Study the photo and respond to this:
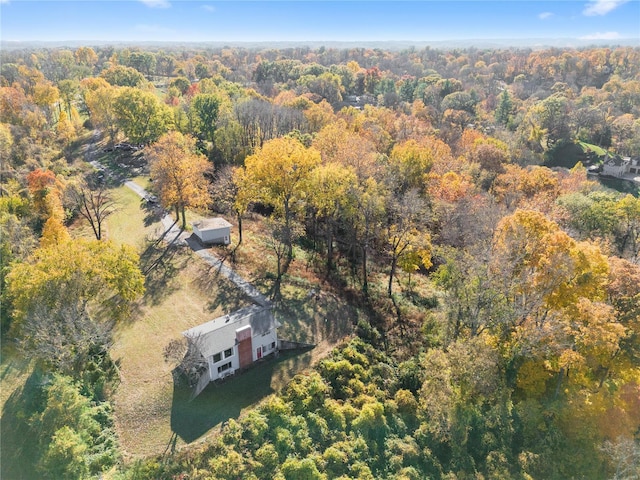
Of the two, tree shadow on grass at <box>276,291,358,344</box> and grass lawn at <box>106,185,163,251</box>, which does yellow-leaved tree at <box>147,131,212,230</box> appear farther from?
tree shadow on grass at <box>276,291,358,344</box>

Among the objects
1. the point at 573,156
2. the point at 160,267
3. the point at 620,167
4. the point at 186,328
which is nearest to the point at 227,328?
the point at 186,328

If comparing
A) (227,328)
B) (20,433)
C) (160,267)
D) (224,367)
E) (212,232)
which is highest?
(212,232)

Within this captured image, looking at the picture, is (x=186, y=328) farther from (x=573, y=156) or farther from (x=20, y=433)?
(x=573, y=156)

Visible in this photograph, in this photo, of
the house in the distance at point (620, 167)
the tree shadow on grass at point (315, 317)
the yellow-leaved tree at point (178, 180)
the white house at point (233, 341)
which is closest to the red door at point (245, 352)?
the white house at point (233, 341)

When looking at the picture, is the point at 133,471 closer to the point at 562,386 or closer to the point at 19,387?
the point at 19,387

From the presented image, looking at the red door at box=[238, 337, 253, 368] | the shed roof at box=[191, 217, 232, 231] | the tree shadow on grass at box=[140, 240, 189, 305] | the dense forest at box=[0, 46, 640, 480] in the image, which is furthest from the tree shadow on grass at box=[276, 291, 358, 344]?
the shed roof at box=[191, 217, 232, 231]

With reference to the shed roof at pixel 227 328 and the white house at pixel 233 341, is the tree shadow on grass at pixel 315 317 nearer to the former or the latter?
the white house at pixel 233 341

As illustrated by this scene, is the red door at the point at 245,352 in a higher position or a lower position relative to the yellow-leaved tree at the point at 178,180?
lower
